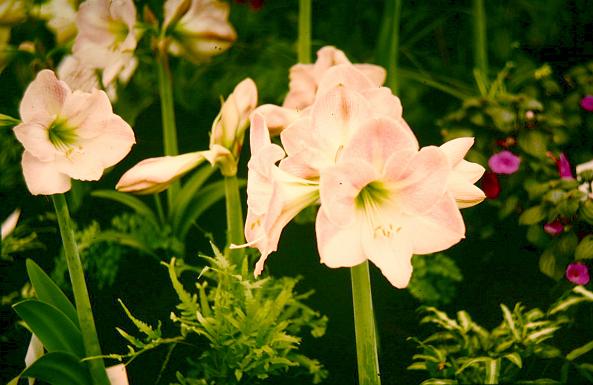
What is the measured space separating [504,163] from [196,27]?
0.50 meters

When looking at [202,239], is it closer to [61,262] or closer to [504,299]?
[61,262]

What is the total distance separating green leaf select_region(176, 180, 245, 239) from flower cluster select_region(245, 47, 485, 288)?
0.43 m

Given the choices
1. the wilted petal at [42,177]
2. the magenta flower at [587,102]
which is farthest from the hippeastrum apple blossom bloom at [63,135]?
the magenta flower at [587,102]

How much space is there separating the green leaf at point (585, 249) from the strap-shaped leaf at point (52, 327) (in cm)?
62

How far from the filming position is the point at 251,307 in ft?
2.36

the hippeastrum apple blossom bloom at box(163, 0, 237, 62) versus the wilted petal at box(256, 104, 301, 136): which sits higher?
the hippeastrum apple blossom bloom at box(163, 0, 237, 62)

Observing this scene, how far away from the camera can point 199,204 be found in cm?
102

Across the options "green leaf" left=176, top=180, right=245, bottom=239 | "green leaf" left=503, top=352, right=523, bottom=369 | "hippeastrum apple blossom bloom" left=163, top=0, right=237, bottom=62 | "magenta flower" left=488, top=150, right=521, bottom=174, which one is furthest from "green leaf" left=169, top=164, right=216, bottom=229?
"green leaf" left=503, top=352, right=523, bottom=369

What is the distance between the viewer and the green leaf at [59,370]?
69 centimetres

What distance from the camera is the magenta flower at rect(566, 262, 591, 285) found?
844 millimetres

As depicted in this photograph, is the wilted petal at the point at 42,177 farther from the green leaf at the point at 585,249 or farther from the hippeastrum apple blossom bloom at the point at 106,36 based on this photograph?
the green leaf at the point at 585,249

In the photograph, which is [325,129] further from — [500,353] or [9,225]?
[9,225]

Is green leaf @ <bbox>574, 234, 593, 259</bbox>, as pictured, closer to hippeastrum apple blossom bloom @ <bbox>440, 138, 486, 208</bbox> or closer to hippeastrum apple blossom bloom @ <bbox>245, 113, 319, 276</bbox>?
hippeastrum apple blossom bloom @ <bbox>440, 138, 486, 208</bbox>

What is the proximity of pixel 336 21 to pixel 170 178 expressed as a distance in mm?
778
